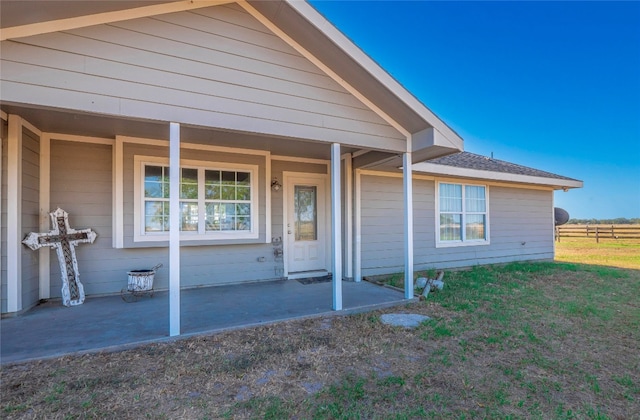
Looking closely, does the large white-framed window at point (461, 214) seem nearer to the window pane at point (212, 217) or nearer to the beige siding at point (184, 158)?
the beige siding at point (184, 158)

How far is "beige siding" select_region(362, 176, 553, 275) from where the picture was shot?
21.8 feet

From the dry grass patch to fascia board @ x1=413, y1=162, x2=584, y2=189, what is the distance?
3.59m

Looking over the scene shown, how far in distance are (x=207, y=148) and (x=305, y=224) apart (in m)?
2.54

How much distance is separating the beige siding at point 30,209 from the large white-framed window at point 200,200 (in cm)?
123

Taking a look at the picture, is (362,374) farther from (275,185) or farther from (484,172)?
(484,172)

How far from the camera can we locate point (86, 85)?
9.53 feet

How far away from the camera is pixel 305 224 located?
21.3ft

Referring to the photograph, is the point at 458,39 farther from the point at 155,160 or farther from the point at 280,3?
the point at 155,160

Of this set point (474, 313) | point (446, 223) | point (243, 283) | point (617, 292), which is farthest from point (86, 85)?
point (617, 292)

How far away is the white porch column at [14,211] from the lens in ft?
11.8

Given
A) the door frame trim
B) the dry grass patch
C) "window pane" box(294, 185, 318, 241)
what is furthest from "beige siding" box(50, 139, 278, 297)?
the dry grass patch

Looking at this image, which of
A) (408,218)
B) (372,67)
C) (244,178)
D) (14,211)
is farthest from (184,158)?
(408,218)

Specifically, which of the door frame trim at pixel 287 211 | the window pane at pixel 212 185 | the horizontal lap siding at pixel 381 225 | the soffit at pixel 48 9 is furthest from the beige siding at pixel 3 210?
the horizontal lap siding at pixel 381 225

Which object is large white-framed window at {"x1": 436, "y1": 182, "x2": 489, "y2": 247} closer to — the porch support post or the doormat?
the doormat
